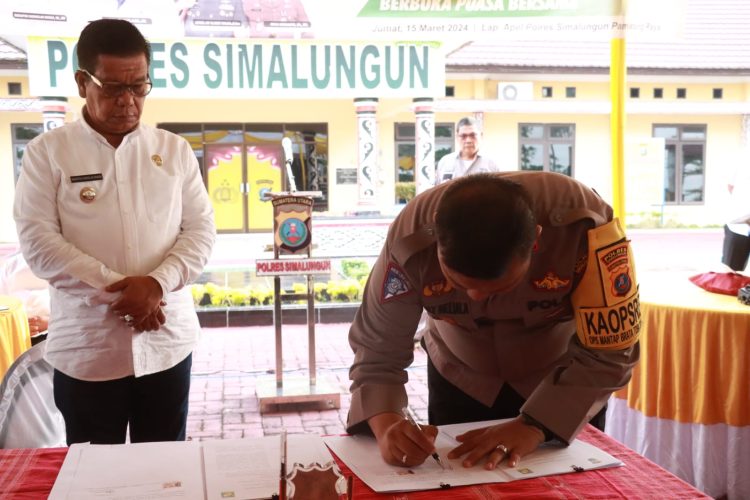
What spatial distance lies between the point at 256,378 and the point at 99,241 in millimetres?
2850

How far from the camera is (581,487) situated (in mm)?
1203

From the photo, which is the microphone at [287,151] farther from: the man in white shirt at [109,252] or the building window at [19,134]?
the building window at [19,134]

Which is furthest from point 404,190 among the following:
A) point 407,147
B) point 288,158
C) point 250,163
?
point 288,158

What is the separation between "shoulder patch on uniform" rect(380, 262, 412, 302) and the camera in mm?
1421

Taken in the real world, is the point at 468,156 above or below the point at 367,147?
below

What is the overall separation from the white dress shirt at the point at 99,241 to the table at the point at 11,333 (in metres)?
1.32

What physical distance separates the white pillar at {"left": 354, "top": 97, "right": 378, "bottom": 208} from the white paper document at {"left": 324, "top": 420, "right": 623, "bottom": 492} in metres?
8.48

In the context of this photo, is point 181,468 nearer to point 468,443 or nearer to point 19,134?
point 468,443

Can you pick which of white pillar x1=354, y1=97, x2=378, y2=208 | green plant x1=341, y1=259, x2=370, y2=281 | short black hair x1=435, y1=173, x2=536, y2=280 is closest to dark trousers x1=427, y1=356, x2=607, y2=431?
short black hair x1=435, y1=173, x2=536, y2=280

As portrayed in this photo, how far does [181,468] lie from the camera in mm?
1242

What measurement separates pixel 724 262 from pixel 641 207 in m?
9.47

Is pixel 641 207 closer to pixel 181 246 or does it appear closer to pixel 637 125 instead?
pixel 637 125

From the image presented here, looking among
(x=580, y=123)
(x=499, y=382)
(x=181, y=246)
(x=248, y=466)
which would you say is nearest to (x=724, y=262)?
(x=499, y=382)

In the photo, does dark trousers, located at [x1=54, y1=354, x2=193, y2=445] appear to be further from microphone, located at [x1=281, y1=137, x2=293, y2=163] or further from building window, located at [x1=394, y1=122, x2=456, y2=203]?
building window, located at [x1=394, y1=122, x2=456, y2=203]
